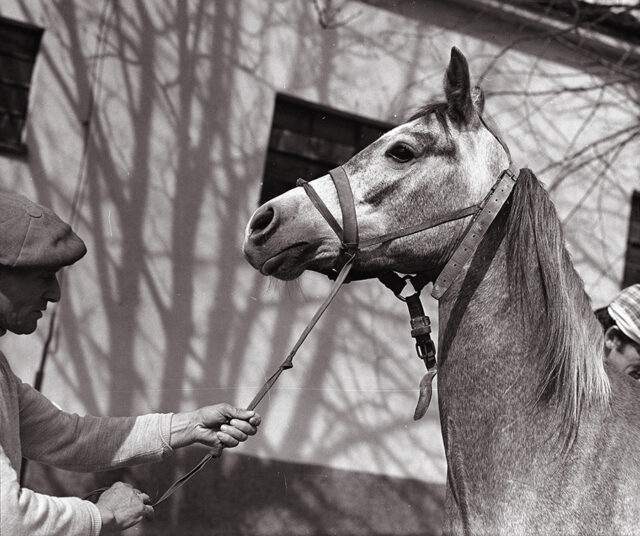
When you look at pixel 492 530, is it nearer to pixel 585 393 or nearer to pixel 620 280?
pixel 585 393

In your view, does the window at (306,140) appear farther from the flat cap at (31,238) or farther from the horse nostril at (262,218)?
the flat cap at (31,238)

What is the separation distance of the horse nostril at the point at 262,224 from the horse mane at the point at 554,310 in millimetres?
721

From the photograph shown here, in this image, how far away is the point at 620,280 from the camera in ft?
23.4

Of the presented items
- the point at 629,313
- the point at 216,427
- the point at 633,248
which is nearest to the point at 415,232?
the point at 216,427

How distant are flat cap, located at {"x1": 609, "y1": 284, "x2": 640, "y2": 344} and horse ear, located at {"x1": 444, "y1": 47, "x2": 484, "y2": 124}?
1309 mm

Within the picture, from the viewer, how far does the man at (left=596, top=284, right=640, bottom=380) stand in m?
3.29

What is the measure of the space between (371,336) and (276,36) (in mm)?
2458

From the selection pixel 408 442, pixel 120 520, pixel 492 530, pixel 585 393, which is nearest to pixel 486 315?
pixel 585 393

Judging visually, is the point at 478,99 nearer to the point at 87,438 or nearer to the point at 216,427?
the point at 216,427

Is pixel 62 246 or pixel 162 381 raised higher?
pixel 62 246

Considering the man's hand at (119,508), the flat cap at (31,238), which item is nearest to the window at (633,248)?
the man's hand at (119,508)

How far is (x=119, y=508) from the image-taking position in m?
1.97

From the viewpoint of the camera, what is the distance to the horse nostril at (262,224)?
2436 mm

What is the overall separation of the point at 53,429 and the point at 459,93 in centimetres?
159
